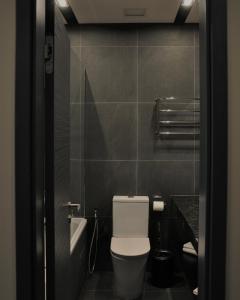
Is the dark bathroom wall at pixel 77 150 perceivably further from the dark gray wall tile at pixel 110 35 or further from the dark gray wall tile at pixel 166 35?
the dark gray wall tile at pixel 166 35

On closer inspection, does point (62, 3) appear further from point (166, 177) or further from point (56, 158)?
point (166, 177)

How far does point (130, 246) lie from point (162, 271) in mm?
452

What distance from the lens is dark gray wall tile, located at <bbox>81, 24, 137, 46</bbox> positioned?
→ 11.0 ft

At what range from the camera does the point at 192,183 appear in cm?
342

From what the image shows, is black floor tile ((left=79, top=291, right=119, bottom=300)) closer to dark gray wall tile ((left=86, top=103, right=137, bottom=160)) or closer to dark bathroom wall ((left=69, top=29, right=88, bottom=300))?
dark bathroom wall ((left=69, top=29, right=88, bottom=300))

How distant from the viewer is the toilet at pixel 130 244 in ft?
9.27

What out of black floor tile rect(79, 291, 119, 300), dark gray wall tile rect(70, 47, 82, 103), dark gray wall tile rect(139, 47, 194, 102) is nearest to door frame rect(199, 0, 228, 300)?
dark gray wall tile rect(70, 47, 82, 103)

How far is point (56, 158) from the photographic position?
165 cm

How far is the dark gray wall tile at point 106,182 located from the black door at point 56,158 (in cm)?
144

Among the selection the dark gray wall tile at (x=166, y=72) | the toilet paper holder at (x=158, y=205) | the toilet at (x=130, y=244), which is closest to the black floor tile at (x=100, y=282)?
the toilet at (x=130, y=244)

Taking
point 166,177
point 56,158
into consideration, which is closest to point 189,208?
point 166,177

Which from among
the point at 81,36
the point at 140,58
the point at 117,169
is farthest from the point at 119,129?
the point at 81,36

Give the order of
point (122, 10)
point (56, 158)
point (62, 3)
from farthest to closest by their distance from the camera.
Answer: point (122, 10) < point (62, 3) < point (56, 158)

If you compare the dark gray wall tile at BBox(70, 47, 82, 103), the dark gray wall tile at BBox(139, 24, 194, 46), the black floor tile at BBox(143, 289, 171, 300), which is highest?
the dark gray wall tile at BBox(139, 24, 194, 46)
